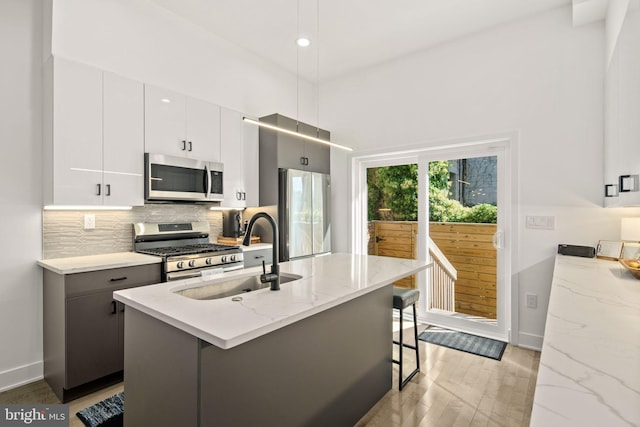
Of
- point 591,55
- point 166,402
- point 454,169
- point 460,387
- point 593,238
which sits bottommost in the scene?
point 460,387

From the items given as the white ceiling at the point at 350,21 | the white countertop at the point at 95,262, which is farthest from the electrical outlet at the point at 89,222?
the white ceiling at the point at 350,21

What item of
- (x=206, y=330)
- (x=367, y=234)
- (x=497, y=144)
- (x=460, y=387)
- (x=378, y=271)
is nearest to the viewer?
(x=206, y=330)

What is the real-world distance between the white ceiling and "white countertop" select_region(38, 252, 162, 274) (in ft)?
7.64

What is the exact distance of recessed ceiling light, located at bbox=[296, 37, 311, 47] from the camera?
3651 mm

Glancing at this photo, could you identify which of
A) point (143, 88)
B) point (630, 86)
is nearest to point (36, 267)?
point (143, 88)

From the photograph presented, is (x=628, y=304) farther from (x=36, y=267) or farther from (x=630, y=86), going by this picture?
(x=36, y=267)

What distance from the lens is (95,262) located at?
2480 millimetres

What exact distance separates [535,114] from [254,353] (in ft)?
10.6

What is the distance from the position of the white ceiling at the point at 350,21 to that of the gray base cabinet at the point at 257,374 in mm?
2667

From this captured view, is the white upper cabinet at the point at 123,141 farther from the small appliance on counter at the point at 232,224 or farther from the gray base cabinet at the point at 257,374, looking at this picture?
the gray base cabinet at the point at 257,374

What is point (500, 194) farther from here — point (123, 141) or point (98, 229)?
point (98, 229)

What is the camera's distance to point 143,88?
2863 millimetres

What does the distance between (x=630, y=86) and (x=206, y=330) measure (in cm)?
211

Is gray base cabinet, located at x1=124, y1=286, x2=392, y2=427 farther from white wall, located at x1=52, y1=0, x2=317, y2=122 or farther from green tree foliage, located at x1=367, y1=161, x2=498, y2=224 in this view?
white wall, located at x1=52, y1=0, x2=317, y2=122
